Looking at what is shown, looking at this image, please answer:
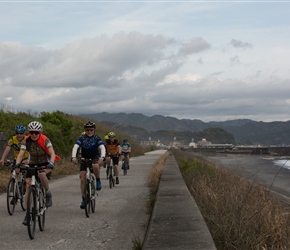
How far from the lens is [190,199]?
1108cm

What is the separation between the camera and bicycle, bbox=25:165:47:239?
29.0 feet

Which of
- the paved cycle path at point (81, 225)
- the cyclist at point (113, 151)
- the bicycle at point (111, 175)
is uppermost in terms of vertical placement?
the cyclist at point (113, 151)

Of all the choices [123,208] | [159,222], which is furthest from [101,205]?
[159,222]

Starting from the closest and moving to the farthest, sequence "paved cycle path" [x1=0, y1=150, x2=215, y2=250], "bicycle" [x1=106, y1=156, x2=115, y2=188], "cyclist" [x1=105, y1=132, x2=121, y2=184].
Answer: "paved cycle path" [x1=0, y1=150, x2=215, y2=250], "bicycle" [x1=106, y1=156, x2=115, y2=188], "cyclist" [x1=105, y1=132, x2=121, y2=184]

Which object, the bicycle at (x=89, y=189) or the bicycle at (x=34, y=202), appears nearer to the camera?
the bicycle at (x=34, y=202)

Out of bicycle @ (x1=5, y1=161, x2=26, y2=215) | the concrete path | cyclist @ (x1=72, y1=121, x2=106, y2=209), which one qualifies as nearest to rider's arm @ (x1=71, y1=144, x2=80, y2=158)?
cyclist @ (x1=72, y1=121, x2=106, y2=209)

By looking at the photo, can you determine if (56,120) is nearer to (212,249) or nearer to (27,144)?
(27,144)

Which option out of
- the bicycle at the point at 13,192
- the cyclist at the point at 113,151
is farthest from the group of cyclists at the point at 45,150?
the cyclist at the point at 113,151

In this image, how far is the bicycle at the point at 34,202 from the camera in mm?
8828

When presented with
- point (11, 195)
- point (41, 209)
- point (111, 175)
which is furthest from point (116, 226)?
point (111, 175)

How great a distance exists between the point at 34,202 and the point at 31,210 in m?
0.14

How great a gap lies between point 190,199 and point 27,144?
3.53m

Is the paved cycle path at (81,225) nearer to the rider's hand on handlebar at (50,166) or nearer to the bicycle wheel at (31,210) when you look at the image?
the bicycle wheel at (31,210)

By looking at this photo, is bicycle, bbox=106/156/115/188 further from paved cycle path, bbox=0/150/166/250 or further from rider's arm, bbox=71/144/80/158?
rider's arm, bbox=71/144/80/158
